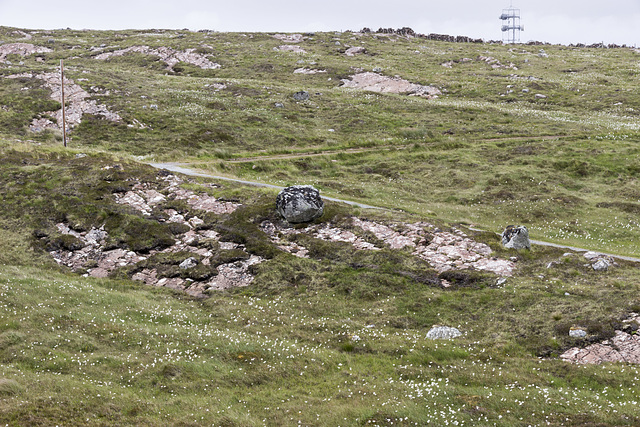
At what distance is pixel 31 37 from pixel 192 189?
480ft

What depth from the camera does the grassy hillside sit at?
646 inches

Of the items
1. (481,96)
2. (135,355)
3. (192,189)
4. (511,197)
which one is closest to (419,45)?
(481,96)

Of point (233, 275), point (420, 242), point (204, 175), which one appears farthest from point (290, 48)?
point (233, 275)

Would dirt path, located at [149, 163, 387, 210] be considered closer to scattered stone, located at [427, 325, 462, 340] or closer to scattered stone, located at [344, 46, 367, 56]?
scattered stone, located at [427, 325, 462, 340]

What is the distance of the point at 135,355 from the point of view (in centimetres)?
1936

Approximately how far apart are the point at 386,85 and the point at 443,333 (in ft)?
299

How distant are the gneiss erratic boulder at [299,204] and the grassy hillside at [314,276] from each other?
109 centimetres

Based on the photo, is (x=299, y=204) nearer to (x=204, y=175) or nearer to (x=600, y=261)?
(x=204, y=175)

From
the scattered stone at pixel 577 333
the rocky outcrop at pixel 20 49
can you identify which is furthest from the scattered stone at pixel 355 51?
the scattered stone at pixel 577 333

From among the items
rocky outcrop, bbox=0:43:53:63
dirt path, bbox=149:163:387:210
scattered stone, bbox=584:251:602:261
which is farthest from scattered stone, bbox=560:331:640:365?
rocky outcrop, bbox=0:43:53:63

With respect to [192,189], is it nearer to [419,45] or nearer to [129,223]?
[129,223]

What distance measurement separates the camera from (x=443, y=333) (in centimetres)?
2195

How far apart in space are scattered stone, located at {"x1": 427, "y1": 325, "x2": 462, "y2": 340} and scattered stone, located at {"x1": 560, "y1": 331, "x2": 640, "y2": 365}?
14.6 ft

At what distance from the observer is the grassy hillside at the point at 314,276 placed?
16406mm
